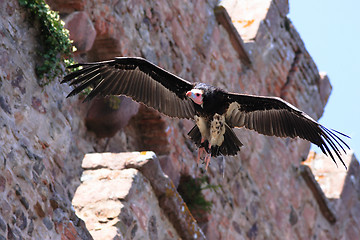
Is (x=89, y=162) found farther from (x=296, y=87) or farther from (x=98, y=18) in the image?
(x=296, y=87)

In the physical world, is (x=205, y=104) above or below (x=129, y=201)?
above

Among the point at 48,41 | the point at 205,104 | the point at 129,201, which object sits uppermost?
the point at 48,41

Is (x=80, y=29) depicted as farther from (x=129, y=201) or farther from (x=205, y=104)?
(x=129, y=201)

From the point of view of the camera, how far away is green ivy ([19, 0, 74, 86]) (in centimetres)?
434

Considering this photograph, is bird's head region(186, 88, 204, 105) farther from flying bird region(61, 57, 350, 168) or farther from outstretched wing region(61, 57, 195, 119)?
outstretched wing region(61, 57, 195, 119)

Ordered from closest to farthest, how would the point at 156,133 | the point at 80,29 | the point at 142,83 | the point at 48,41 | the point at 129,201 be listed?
the point at 129,201 < the point at 48,41 < the point at 142,83 < the point at 80,29 < the point at 156,133

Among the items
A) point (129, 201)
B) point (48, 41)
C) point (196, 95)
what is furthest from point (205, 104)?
point (48, 41)

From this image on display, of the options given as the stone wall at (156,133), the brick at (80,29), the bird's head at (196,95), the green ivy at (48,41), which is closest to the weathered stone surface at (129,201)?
the stone wall at (156,133)

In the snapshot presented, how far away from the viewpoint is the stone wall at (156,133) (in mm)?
3828

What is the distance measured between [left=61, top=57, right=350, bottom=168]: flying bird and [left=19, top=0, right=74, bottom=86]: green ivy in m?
0.28

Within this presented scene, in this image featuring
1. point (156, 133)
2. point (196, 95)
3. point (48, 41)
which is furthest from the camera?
point (156, 133)

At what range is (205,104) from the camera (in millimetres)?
4727

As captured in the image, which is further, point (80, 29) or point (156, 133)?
point (156, 133)

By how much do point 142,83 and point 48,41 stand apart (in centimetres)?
85
